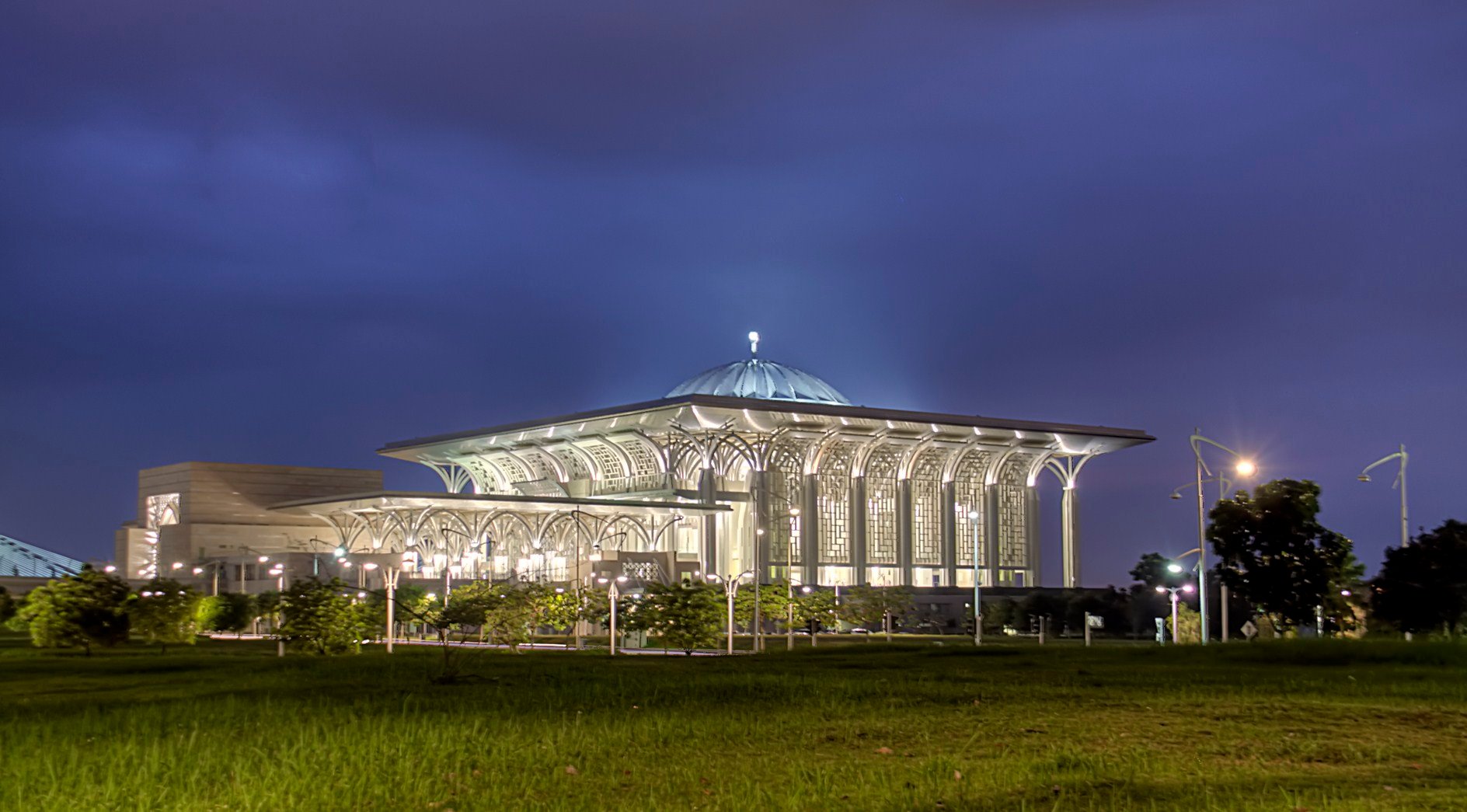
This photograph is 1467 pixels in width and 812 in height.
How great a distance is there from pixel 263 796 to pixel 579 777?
Answer: 7.65ft

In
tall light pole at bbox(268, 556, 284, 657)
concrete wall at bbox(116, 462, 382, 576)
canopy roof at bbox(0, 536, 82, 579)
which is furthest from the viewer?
canopy roof at bbox(0, 536, 82, 579)

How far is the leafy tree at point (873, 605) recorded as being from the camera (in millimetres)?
63906

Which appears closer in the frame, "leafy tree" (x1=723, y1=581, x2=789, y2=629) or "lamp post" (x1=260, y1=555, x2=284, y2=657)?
"lamp post" (x1=260, y1=555, x2=284, y2=657)

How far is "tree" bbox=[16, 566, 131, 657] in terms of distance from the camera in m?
32.7

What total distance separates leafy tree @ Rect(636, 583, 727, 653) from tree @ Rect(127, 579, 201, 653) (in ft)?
44.3

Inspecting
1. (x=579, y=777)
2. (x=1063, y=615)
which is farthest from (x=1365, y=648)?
(x=1063, y=615)

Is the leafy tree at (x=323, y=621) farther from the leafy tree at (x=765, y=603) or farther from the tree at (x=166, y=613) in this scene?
the leafy tree at (x=765, y=603)

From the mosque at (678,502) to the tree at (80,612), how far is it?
33231mm

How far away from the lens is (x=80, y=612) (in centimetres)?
3262

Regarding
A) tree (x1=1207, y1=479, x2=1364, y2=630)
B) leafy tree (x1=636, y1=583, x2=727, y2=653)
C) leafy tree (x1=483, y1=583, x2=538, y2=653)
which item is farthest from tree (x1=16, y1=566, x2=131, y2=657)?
tree (x1=1207, y1=479, x2=1364, y2=630)

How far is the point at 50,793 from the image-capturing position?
980 centimetres

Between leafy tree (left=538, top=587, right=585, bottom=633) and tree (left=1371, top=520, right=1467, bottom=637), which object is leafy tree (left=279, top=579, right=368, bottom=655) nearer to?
leafy tree (left=538, top=587, right=585, bottom=633)

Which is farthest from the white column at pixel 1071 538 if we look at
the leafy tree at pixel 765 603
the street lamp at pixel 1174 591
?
the leafy tree at pixel 765 603

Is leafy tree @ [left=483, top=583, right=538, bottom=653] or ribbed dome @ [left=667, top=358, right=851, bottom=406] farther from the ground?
ribbed dome @ [left=667, top=358, right=851, bottom=406]
